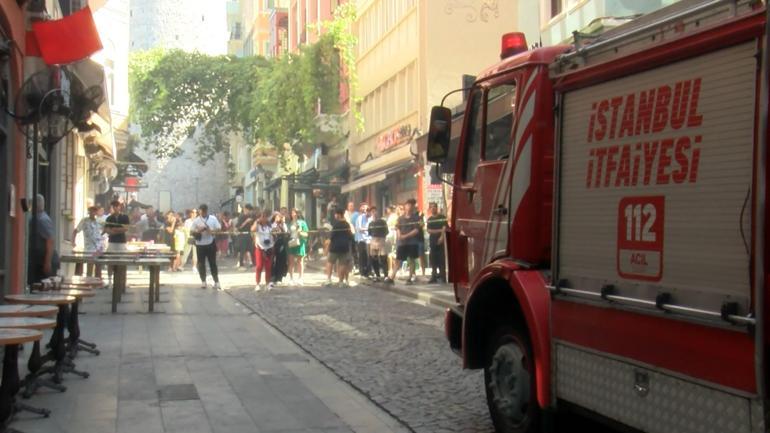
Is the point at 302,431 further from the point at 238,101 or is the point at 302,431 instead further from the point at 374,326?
the point at 238,101

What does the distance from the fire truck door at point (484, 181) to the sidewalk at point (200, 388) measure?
149 cm

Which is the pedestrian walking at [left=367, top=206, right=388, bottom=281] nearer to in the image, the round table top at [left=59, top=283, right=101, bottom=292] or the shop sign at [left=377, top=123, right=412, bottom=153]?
the shop sign at [left=377, top=123, right=412, bottom=153]

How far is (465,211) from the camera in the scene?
7801 millimetres

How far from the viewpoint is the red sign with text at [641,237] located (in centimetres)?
499

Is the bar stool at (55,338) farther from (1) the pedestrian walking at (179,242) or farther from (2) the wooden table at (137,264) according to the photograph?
(1) the pedestrian walking at (179,242)

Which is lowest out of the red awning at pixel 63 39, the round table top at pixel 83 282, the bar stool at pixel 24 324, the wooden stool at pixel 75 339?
the wooden stool at pixel 75 339

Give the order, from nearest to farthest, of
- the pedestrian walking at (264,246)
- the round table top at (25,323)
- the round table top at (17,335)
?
1. the round table top at (17,335)
2. the round table top at (25,323)
3. the pedestrian walking at (264,246)

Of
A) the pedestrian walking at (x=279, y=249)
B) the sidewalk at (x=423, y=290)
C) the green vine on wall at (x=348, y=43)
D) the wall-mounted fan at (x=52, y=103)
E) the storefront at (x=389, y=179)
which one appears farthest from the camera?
the green vine on wall at (x=348, y=43)

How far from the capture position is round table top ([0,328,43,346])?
5652mm

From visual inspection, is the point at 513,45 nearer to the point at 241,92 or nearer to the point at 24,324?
the point at 24,324

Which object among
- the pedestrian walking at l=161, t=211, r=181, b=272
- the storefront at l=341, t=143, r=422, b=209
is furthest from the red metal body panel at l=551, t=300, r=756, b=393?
the pedestrian walking at l=161, t=211, r=181, b=272

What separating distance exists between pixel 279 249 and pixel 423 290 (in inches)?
145

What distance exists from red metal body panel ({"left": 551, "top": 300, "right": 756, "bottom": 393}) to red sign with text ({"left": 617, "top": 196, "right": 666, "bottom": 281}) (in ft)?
0.76

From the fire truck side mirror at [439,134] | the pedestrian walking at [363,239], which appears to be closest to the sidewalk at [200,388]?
the fire truck side mirror at [439,134]
